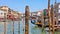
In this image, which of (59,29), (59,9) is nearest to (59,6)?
(59,9)

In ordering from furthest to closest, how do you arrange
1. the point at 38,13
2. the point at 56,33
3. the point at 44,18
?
the point at 38,13 < the point at 44,18 < the point at 56,33

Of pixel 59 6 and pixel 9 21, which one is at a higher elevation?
pixel 59 6

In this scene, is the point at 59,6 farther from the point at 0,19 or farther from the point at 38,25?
the point at 0,19

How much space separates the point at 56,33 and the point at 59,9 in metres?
8.55

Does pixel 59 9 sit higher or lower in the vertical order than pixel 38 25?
higher

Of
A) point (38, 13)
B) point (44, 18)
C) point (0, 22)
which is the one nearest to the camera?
point (44, 18)

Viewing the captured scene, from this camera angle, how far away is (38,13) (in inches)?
1836

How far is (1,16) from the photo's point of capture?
4688 cm

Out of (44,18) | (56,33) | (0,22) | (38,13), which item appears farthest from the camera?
(0,22)

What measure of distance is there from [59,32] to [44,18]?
7.19m

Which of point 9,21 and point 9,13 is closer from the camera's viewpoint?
point 9,13

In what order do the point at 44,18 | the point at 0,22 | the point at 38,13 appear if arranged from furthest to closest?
the point at 0,22 → the point at 38,13 → the point at 44,18

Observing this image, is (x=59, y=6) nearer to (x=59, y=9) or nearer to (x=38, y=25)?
(x=59, y=9)

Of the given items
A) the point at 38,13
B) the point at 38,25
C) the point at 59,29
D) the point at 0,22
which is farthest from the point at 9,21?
the point at 59,29
